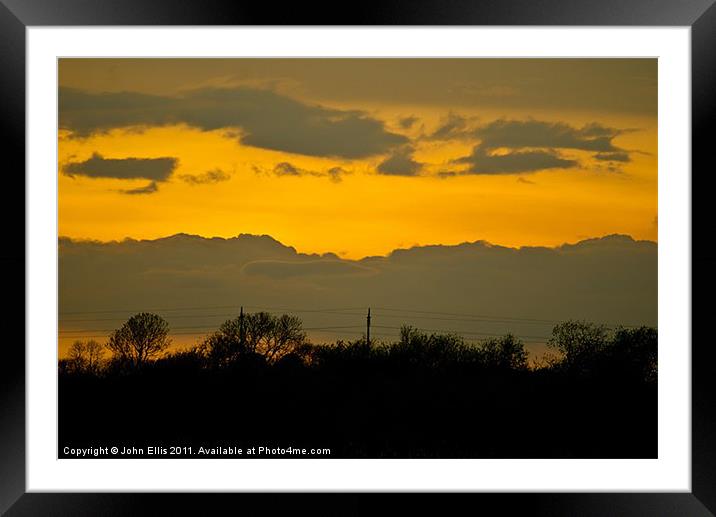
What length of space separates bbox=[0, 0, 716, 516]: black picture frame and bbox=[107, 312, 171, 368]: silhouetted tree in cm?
94

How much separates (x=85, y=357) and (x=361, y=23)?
203 centimetres

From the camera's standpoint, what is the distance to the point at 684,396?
2422 mm

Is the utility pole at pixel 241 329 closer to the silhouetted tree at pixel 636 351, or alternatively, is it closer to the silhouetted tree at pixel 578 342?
the silhouetted tree at pixel 578 342

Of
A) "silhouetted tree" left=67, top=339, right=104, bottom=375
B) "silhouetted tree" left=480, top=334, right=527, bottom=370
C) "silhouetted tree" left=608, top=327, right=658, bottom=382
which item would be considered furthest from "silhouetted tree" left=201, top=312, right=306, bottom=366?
"silhouetted tree" left=608, top=327, right=658, bottom=382

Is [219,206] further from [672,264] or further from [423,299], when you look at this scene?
[672,264]

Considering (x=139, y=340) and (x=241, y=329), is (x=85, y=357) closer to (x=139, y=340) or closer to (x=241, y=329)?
(x=139, y=340)

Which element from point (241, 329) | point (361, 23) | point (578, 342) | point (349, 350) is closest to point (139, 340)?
point (241, 329)

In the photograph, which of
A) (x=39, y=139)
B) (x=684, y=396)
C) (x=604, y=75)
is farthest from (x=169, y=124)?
(x=684, y=396)

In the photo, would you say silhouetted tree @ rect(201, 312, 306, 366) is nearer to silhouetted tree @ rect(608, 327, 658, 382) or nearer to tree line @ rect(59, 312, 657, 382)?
tree line @ rect(59, 312, 657, 382)

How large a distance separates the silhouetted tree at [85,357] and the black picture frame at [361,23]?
94 centimetres

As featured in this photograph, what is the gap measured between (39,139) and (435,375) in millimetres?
2082

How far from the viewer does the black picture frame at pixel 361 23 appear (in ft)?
7.43

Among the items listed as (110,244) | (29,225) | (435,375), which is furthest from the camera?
(435,375)

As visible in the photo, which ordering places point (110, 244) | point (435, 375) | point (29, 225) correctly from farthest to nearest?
point (435, 375) → point (110, 244) → point (29, 225)
